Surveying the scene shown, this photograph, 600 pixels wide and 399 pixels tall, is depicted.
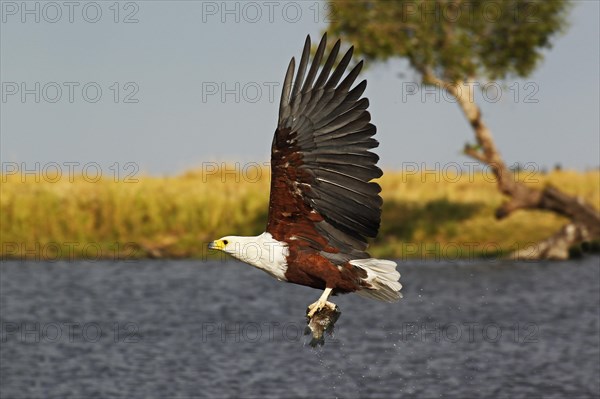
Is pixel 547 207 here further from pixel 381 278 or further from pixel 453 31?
pixel 381 278

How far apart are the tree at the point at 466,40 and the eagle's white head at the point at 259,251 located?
18838 millimetres

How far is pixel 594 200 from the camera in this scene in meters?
29.9

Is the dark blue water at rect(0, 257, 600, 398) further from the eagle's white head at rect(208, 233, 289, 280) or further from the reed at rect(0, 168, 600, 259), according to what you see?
the eagle's white head at rect(208, 233, 289, 280)

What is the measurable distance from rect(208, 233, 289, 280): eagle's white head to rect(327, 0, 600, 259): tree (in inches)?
742

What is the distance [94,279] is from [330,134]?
1946cm

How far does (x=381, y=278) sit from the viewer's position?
28.9 feet

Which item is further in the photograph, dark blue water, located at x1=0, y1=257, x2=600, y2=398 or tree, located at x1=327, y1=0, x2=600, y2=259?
tree, located at x1=327, y1=0, x2=600, y2=259

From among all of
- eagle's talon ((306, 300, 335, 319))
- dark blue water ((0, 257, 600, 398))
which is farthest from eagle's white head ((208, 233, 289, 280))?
dark blue water ((0, 257, 600, 398))

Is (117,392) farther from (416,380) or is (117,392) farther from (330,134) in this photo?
(330,134)

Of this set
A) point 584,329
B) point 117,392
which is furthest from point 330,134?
point 584,329

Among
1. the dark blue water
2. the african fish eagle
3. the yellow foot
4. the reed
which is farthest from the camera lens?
the reed

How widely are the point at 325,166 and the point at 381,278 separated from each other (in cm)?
92

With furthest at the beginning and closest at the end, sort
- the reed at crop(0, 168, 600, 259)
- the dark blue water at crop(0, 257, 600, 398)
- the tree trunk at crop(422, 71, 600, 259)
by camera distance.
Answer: the reed at crop(0, 168, 600, 259) < the tree trunk at crop(422, 71, 600, 259) < the dark blue water at crop(0, 257, 600, 398)

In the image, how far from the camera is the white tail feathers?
28.9ft
